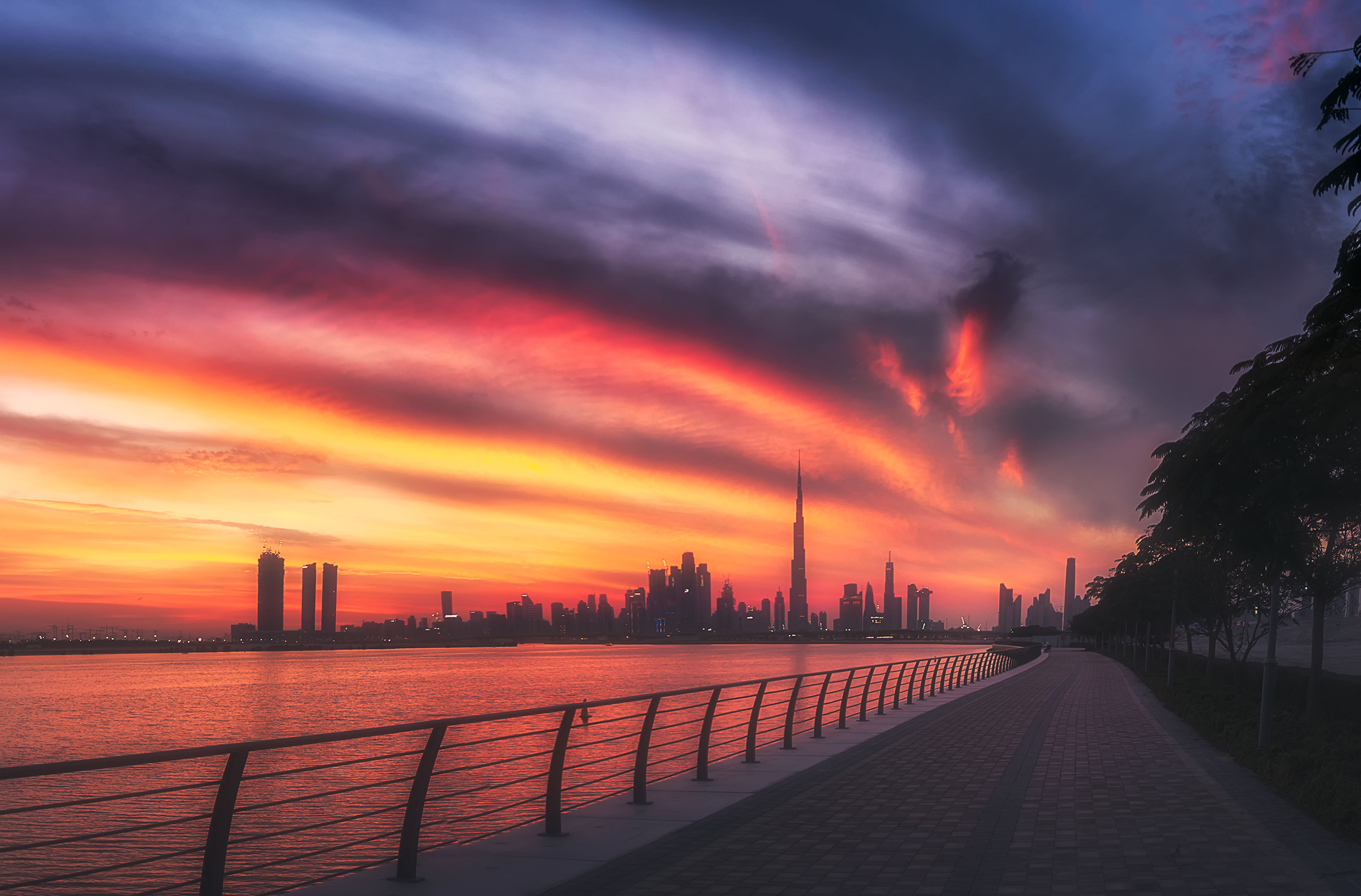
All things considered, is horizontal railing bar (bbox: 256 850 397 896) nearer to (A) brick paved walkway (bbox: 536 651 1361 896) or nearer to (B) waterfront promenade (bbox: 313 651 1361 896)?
(B) waterfront promenade (bbox: 313 651 1361 896)

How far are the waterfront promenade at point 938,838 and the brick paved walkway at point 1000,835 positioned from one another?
29 millimetres

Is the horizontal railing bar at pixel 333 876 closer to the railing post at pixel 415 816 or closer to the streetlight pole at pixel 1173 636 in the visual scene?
the railing post at pixel 415 816

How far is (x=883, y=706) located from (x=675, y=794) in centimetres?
1453

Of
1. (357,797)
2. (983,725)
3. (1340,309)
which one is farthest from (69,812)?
(1340,309)

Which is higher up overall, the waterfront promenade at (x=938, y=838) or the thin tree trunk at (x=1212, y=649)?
the waterfront promenade at (x=938, y=838)

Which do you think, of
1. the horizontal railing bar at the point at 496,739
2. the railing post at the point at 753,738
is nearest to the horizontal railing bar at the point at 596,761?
the horizontal railing bar at the point at 496,739

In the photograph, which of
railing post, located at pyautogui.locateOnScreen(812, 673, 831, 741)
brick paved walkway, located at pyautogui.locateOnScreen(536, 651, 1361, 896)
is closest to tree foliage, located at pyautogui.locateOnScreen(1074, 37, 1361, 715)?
brick paved walkway, located at pyautogui.locateOnScreen(536, 651, 1361, 896)

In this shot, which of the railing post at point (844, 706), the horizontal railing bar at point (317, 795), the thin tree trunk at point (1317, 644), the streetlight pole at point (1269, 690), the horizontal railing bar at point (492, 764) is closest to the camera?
the horizontal railing bar at point (317, 795)

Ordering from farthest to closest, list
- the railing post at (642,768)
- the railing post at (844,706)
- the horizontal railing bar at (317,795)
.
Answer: the railing post at (844,706)
the railing post at (642,768)
the horizontal railing bar at (317,795)

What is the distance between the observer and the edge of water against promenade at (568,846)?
760 centimetres

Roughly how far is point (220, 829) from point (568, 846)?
3325 mm

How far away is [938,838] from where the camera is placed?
31.7ft

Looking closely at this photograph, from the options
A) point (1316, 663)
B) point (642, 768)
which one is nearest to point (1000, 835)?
point (642, 768)

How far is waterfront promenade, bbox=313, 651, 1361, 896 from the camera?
7785mm
